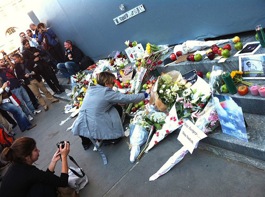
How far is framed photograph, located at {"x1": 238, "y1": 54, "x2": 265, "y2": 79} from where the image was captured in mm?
2968

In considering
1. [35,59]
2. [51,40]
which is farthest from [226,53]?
[51,40]

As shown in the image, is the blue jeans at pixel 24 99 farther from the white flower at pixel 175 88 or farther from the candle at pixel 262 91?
the candle at pixel 262 91

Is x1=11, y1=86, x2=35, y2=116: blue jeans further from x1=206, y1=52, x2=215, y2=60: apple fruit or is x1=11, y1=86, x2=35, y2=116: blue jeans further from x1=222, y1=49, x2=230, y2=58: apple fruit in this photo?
x1=222, y1=49, x2=230, y2=58: apple fruit

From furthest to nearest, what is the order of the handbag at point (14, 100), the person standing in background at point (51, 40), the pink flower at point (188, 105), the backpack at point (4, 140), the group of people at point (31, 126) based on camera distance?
1. the person standing in background at point (51, 40)
2. the handbag at point (14, 100)
3. the backpack at point (4, 140)
4. the pink flower at point (188, 105)
5. the group of people at point (31, 126)

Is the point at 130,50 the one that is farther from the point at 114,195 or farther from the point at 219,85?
the point at 114,195

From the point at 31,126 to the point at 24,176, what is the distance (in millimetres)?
4948

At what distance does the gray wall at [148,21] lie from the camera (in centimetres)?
400

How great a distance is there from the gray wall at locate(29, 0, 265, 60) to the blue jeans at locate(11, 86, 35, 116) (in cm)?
239

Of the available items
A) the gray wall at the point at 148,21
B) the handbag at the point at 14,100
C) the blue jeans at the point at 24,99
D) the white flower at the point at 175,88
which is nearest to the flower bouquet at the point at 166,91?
the white flower at the point at 175,88

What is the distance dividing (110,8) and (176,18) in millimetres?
1993

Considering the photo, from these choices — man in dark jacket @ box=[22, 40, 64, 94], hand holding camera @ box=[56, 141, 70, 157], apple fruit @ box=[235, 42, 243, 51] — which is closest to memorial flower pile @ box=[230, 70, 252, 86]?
apple fruit @ box=[235, 42, 243, 51]

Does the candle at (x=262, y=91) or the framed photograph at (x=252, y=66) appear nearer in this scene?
the candle at (x=262, y=91)

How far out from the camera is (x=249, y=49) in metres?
3.36

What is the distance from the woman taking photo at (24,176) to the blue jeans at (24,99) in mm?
5096
